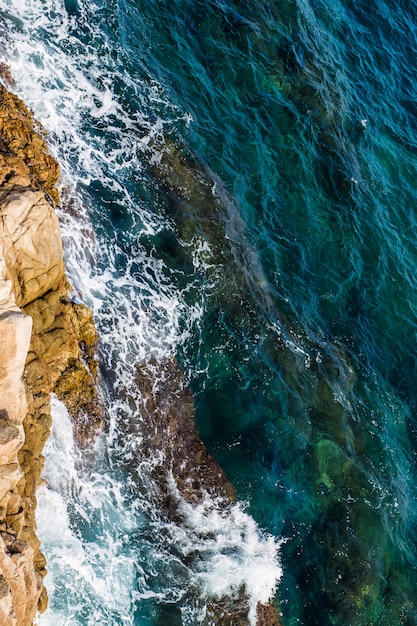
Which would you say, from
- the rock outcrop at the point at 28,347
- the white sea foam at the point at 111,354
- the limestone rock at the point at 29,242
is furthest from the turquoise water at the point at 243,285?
A: the limestone rock at the point at 29,242

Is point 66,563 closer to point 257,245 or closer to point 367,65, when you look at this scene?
point 257,245

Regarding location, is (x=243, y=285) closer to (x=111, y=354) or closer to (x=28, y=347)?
(x=111, y=354)

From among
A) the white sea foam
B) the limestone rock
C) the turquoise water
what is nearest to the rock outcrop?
the limestone rock

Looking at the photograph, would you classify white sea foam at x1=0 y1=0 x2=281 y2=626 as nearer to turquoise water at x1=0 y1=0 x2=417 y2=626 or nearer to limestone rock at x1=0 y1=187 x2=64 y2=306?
turquoise water at x1=0 y1=0 x2=417 y2=626

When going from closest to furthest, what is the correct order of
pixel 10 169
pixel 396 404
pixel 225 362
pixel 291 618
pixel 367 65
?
pixel 10 169 → pixel 291 618 → pixel 225 362 → pixel 396 404 → pixel 367 65

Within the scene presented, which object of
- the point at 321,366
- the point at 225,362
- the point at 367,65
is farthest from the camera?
the point at 367,65

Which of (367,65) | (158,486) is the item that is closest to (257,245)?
(158,486)

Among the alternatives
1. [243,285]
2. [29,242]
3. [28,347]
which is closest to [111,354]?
[29,242]
